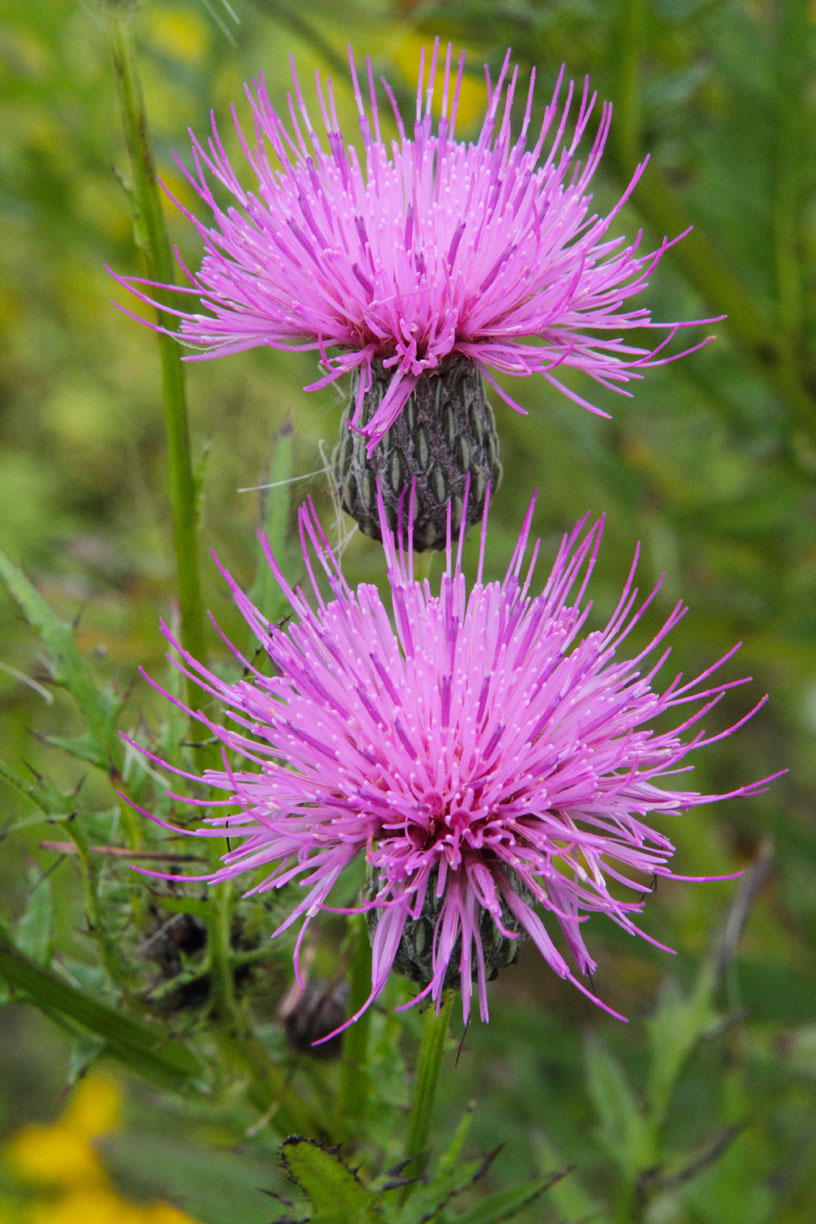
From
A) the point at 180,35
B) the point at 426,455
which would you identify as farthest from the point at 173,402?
the point at 180,35

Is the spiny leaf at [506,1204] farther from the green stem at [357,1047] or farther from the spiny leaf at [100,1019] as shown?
the spiny leaf at [100,1019]

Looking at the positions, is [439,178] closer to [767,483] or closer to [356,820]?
[356,820]

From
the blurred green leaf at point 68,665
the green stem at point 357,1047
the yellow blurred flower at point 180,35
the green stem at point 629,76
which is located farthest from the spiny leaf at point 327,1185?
the yellow blurred flower at point 180,35

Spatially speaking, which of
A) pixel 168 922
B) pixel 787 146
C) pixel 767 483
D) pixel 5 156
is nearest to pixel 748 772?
pixel 767 483

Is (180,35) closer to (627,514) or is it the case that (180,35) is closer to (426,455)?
(627,514)

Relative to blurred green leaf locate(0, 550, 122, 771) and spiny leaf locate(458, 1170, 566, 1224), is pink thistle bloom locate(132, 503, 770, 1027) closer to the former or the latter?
blurred green leaf locate(0, 550, 122, 771)
